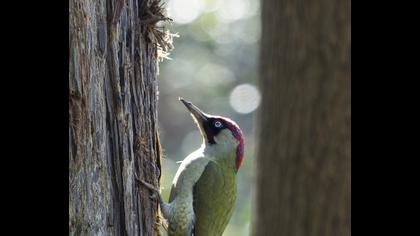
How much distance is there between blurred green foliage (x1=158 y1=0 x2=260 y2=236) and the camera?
1473 centimetres

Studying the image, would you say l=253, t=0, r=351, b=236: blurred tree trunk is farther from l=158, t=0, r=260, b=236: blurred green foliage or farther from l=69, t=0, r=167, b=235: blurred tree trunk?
l=158, t=0, r=260, b=236: blurred green foliage

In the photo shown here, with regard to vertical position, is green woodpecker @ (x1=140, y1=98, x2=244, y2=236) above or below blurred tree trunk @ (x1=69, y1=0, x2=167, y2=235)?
below

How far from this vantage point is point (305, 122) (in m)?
1.83

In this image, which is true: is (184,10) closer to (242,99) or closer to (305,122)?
(242,99)

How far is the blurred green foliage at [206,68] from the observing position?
14727 mm

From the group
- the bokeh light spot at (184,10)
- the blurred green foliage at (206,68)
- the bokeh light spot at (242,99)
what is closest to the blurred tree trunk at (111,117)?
the bokeh light spot at (242,99)

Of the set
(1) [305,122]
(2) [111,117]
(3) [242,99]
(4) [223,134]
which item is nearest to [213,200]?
(4) [223,134]

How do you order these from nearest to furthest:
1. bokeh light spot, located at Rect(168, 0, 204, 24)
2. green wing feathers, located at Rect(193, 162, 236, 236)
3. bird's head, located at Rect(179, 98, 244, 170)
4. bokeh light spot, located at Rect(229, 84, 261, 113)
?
green wing feathers, located at Rect(193, 162, 236, 236) < bird's head, located at Rect(179, 98, 244, 170) < bokeh light spot, located at Rect(229, 84, 261, 113) < bokeh light spot, located at Rect(168, 0, 204, 24)

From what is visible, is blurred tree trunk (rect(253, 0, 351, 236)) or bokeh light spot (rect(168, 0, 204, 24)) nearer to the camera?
blurred tree trunk (rect(253, 0, 351, 236))

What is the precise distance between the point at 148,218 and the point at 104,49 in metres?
1.11

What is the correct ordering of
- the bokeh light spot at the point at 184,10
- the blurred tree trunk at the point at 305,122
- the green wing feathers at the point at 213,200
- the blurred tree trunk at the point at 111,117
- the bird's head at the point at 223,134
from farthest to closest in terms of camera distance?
1. the bokeh light spot at the point at 184,10
2. the bird's head at the point at 223,134
3. the green wing feathers at the point at 213,200
4. the blurred tree trunk at the point at 111,117
5. the blurred tree trunk at the point at 305,122

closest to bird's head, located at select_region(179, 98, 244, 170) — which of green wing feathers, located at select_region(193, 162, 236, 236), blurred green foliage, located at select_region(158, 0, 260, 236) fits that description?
green wing feathers, located at select_region(193, 162, 236, 236)

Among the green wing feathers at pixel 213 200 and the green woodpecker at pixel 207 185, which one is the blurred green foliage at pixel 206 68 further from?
the green wing feathers at pixel 213 200

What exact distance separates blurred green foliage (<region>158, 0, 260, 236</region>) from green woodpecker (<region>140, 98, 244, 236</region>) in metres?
8.47
